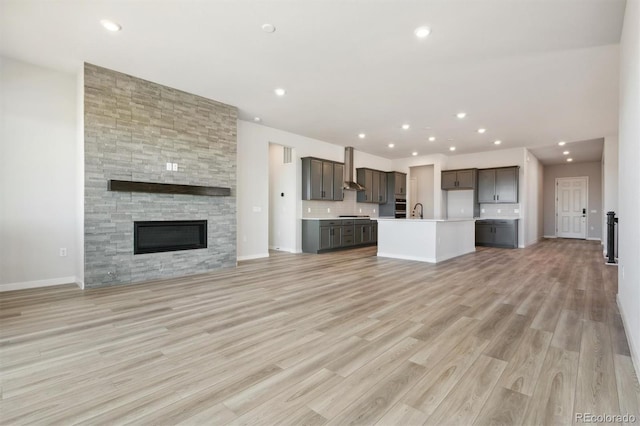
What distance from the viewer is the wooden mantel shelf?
4336 mm

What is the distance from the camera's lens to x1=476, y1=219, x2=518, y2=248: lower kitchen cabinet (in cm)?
883

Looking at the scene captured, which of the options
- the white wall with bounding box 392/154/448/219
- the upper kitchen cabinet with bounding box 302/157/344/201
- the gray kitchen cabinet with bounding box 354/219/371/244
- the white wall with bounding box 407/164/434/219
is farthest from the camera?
the white wall with bounding box 407/164/434/219

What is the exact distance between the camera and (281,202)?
8188 millimetres

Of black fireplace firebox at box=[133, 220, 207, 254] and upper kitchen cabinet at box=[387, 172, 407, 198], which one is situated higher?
upper kitchen cabinet at box=[387, 172, 407, 198]

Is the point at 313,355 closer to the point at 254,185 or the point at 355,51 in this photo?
the point at 355,51

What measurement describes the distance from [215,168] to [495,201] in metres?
8.09

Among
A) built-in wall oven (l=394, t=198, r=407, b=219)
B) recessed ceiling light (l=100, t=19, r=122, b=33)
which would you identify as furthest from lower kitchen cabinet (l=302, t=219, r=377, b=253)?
recessed ceiling light (l=100, t=19, r=122, b=33)

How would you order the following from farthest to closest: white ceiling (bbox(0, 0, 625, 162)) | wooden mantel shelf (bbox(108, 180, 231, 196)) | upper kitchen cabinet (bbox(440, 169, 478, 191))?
upper kitchen cabinet (bbox(440, 169, 478, 191)), wooden mantel shelf (bbox(108, 180, 231, 196)), white ceiling (bbox(0, 0, 625, 162))

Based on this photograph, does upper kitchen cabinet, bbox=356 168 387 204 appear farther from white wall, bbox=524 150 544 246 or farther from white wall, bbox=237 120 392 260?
white wall, bbox=524 150 544 246

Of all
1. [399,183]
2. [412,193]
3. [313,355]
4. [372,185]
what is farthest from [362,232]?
[313,355]

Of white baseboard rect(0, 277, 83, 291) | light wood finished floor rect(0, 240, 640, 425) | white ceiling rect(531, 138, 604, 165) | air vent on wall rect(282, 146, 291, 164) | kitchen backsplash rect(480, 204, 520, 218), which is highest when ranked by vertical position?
white ceiling rect(531, 138, 604, 165)

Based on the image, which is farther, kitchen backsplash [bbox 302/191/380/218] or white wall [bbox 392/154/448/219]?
white wall [bbox 392/154/448/219]

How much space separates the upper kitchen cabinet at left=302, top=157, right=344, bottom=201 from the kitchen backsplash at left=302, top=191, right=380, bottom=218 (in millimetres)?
314

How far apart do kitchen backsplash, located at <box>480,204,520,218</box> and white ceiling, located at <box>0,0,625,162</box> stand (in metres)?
3.61
